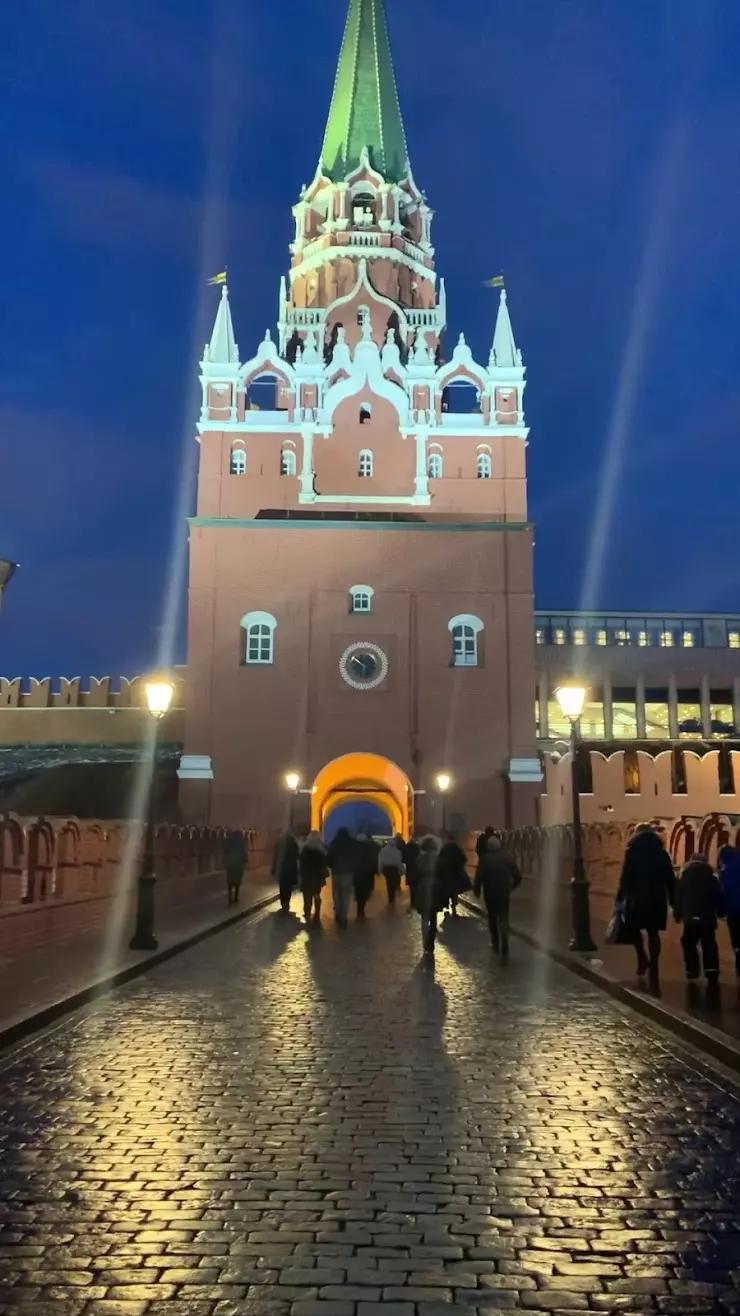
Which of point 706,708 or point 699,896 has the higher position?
point 706,708

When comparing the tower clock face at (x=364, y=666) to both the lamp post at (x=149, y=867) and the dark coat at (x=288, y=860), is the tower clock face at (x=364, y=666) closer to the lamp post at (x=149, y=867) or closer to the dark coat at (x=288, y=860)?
the dark coat at (x=288, y=860)

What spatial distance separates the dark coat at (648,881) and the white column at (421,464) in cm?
2703

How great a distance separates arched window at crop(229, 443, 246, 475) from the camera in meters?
35.5

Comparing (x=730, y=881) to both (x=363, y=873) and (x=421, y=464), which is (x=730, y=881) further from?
(x=421, y=464)

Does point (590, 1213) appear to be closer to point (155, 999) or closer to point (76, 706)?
point (155, 999)

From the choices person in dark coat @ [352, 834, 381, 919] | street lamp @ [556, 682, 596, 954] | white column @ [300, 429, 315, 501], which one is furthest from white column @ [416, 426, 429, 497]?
street lamp @ [556, 682, 596, 954]

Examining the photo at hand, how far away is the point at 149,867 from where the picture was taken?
472 inches

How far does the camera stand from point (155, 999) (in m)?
8.48

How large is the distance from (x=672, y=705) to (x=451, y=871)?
4385 centimetres

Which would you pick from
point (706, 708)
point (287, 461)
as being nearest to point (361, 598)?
point (287, 461)

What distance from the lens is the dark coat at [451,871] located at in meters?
12.6

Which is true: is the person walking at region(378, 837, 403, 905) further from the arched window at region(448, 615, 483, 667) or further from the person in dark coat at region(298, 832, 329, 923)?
the arched window at region(448, 615, 483, 667)

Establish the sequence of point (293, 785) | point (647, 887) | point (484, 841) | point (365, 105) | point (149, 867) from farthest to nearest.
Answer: point (365, 105)
point (293, 785)
point (484, 841)
point (149, 867)
point (647, 887)

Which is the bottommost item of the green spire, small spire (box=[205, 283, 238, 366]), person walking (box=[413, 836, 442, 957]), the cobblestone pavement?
the cobblestone pavement
